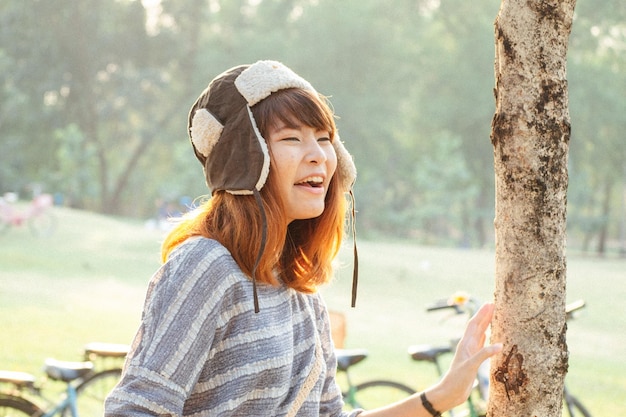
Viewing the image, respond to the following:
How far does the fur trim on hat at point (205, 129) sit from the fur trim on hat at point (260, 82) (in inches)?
2.5

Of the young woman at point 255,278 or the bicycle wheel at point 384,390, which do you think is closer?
the young woman at point 255,278

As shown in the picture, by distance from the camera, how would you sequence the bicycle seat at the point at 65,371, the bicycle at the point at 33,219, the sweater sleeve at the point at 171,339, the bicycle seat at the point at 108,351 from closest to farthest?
the sweater sleeve at the point at 171,339
the bicycle seat at the point at 65,371
the bicycle seat at the point at 108,351
the bicycle at the point at 33,219

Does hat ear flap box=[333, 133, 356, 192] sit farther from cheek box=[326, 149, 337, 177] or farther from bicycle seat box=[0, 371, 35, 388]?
bicycle seat box=[0, 371, 35, 388]

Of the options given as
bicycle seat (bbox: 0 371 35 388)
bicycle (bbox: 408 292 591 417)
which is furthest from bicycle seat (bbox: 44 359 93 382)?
bicycle (bbox: 408 292 591 417)

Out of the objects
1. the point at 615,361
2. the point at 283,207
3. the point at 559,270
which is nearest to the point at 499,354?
the point at 559,270

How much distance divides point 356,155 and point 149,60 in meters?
6.10

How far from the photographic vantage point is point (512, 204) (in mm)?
1471

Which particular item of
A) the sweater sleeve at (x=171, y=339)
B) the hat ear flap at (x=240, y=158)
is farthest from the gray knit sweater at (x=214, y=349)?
the hat ear flap at (x=240, y=158)

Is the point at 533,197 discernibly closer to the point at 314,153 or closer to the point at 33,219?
the point at 314,153

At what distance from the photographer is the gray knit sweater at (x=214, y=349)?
1206mm

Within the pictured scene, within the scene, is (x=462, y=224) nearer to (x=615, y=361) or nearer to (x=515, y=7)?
(x=615, y=361)

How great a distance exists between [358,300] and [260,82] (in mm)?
9597

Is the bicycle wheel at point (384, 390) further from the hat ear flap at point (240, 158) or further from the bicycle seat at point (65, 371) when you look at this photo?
the hat ear flap at point (240, 158)

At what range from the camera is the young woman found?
123 centimetres
